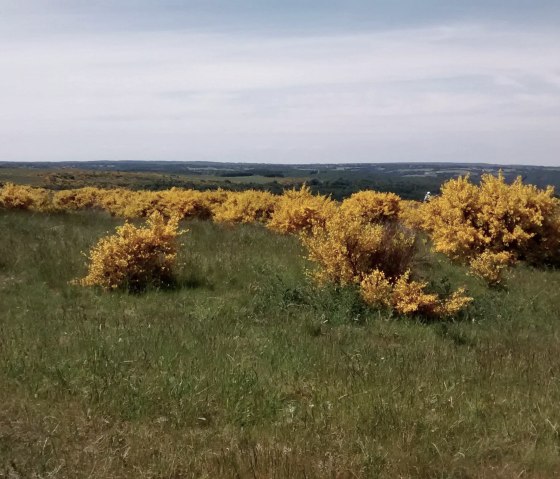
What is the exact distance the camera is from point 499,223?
1212 cm

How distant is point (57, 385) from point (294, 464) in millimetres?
2155

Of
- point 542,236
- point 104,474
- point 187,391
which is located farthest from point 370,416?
point 542,236

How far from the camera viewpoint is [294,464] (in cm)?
355

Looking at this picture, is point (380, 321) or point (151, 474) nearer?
point (151, 474)

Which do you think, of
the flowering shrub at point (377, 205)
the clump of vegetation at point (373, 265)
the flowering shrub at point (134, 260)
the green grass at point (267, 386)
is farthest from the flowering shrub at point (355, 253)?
Result: the flowering shrub at point (377, 205)

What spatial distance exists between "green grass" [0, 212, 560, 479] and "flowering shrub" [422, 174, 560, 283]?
310cm

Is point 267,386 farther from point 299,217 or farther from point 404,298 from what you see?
point 299,217

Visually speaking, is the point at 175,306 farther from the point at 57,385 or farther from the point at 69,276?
the point at 57,385

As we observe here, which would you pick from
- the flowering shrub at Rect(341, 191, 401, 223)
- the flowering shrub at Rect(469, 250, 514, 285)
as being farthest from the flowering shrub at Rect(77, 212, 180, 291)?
the flowering shrub at Rect(341, 191, 401, 223)

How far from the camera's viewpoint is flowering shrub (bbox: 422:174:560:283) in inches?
475

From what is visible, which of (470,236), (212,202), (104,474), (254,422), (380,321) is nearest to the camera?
(104,474)

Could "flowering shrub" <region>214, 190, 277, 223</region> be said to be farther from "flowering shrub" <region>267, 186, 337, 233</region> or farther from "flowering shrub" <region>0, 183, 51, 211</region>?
"flowering shrub" <region>0, 183, 51, 211</region>

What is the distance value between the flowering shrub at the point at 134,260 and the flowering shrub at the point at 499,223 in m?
5.48

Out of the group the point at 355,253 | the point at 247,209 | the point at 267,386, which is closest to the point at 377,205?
the point at 247,209
